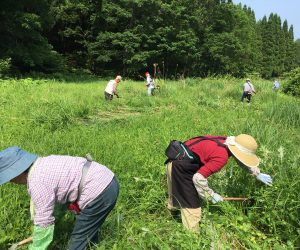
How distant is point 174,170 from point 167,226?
→ 60 cm

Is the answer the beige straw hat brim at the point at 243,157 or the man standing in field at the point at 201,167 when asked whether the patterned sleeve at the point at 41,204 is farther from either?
the beige straw hat brim at the point at 243,157

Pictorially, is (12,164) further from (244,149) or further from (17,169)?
(244,149)

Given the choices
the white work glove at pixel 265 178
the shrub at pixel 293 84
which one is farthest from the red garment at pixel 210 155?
the shrub at pixel 293 84

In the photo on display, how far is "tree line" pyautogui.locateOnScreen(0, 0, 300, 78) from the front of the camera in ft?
63.8

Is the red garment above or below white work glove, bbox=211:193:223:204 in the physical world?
above

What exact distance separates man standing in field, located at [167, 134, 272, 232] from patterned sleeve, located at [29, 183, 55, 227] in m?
1.40

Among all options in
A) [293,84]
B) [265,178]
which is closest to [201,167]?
[265,178]

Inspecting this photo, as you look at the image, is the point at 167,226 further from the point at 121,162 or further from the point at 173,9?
the point at 173,9

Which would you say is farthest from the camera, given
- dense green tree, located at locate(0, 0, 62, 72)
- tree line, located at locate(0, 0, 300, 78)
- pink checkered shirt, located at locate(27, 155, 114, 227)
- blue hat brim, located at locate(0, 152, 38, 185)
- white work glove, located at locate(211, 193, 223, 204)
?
tree line, located at locate(0, 0, 300, 78)

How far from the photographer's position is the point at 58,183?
101 inches

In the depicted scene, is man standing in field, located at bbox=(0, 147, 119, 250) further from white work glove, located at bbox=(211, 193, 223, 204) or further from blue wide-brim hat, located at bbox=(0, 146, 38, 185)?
white work glove, located at bbox=(211, 193, 223, 204)

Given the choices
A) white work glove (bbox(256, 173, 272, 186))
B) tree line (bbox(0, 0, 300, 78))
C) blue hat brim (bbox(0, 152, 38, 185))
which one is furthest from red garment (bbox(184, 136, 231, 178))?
tree line (bbox(0, 0, 300, 78))

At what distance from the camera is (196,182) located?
3.32 metres

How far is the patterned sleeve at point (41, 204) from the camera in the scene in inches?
95.8
